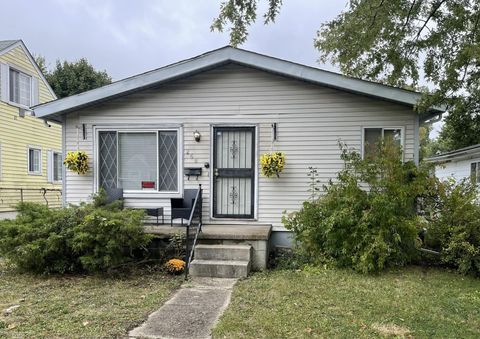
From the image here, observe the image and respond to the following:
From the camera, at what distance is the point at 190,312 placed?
394 cm

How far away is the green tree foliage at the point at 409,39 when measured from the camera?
22.0 feet

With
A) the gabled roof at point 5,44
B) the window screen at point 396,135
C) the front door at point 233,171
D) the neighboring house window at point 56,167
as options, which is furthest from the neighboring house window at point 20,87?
the window screen at point 396,135

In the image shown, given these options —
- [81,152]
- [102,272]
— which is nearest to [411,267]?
[102,272]

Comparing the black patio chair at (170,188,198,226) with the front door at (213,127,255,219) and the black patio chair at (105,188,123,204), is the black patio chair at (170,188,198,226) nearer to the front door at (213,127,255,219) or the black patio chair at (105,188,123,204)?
the front door at (213,127,255,219)

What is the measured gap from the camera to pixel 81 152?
7.22 m

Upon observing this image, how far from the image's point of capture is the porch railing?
12539 mm

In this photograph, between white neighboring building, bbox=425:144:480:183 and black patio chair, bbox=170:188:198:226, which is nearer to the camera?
black patio chair, bbox=170:188:198:226

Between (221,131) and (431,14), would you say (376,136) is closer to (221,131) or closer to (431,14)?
(221,131)

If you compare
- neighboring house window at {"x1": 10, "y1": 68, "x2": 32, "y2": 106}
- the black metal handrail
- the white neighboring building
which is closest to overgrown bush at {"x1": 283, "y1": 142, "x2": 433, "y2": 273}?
the black metal handrail

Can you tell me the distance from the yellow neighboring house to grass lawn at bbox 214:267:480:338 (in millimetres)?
11170

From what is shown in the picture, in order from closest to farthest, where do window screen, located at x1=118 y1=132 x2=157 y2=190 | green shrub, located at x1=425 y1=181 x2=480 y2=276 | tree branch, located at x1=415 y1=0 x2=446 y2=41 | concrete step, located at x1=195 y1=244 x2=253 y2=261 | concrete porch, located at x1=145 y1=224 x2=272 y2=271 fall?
1. green shrub, located at x1=425 y1=181 x2=480 y2=276
2. concrete step, located at x1=195 y1=244 x2=253 y2=261
3. concrete porch, located at x1=145 y1=224 x2=272 y2=271
4. window screen, located at x1=118 y1=132 x2=157 y2=190
5. tree branch, located at x1=415 y1=0 x2=446 y2=41

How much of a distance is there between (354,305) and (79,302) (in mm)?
3163

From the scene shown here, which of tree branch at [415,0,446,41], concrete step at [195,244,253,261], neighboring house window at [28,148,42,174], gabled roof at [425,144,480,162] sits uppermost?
tree branch at [415,0,446,41]

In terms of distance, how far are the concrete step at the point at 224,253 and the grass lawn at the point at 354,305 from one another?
0.46 m
